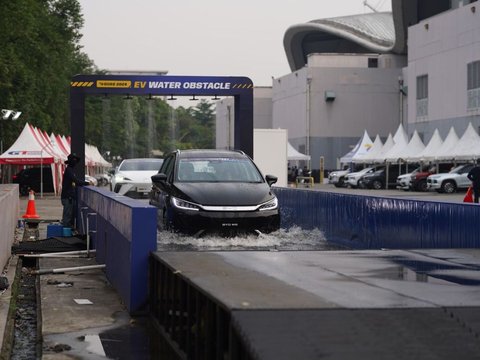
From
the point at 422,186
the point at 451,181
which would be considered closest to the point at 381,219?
the point at 451,181

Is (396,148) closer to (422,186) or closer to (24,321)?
(422,186)

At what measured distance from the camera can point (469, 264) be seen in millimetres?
8656

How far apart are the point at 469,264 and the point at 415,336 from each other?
353 centimetres

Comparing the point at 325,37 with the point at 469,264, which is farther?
the point at 325,37

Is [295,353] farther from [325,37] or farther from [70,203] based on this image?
[325,37]

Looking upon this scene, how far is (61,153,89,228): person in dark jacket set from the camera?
21078 millimetres

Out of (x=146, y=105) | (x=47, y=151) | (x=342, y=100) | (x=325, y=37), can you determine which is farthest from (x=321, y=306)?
(x=146, y=105)

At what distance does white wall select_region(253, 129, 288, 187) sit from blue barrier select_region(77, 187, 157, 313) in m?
20.5

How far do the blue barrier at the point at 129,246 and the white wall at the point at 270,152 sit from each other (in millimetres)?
20453

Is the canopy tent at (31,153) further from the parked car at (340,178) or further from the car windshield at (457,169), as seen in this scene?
the parked car at (340,178)

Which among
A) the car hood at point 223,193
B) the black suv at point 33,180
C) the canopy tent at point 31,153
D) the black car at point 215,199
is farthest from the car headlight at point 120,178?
the black suv at point 33,180

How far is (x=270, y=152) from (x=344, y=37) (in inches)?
3119

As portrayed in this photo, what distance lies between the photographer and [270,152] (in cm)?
3412

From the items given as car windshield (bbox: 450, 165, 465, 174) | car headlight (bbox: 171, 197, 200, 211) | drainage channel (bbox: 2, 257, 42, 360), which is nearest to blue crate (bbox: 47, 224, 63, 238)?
car headlight (bbox: 171, 197, 200, 211)
